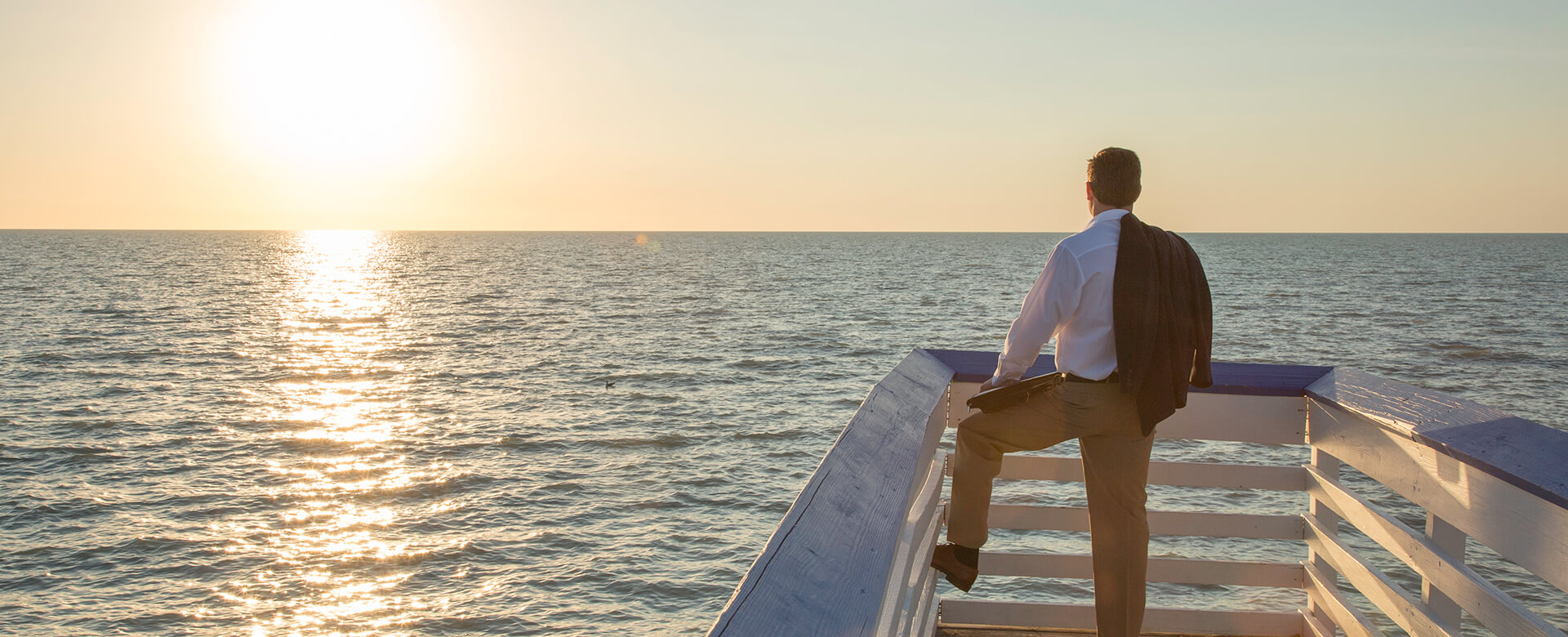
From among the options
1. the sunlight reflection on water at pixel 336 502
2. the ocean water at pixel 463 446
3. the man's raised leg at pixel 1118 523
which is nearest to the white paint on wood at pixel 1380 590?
the man's raised leg at pixel 1118 523

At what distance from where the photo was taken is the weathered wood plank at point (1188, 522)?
327 centimetres

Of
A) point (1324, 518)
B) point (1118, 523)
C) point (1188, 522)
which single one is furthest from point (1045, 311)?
point (1324, 518)

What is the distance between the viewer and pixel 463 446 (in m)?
14.0

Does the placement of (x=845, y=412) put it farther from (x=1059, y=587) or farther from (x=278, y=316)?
(x=278, y=316)

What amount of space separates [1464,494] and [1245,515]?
4.32ft

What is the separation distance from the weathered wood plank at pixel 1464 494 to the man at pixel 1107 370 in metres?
0.47

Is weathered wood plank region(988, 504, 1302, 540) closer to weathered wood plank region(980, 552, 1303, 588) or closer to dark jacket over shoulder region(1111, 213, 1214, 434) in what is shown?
weathered wood plank region(980, 552, 1303, 588)

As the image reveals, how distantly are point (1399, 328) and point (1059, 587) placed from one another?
28.2 meters

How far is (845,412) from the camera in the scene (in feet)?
54.3

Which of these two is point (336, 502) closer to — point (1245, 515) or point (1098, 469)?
point (1245, 515)

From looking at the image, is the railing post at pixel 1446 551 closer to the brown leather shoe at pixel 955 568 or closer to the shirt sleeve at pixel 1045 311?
the shirt sleeve at pixel 1045 311

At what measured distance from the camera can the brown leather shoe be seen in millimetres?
Result: 2590

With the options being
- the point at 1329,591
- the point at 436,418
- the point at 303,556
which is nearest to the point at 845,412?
the point at 436,418

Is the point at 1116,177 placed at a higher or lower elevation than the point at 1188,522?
higher
